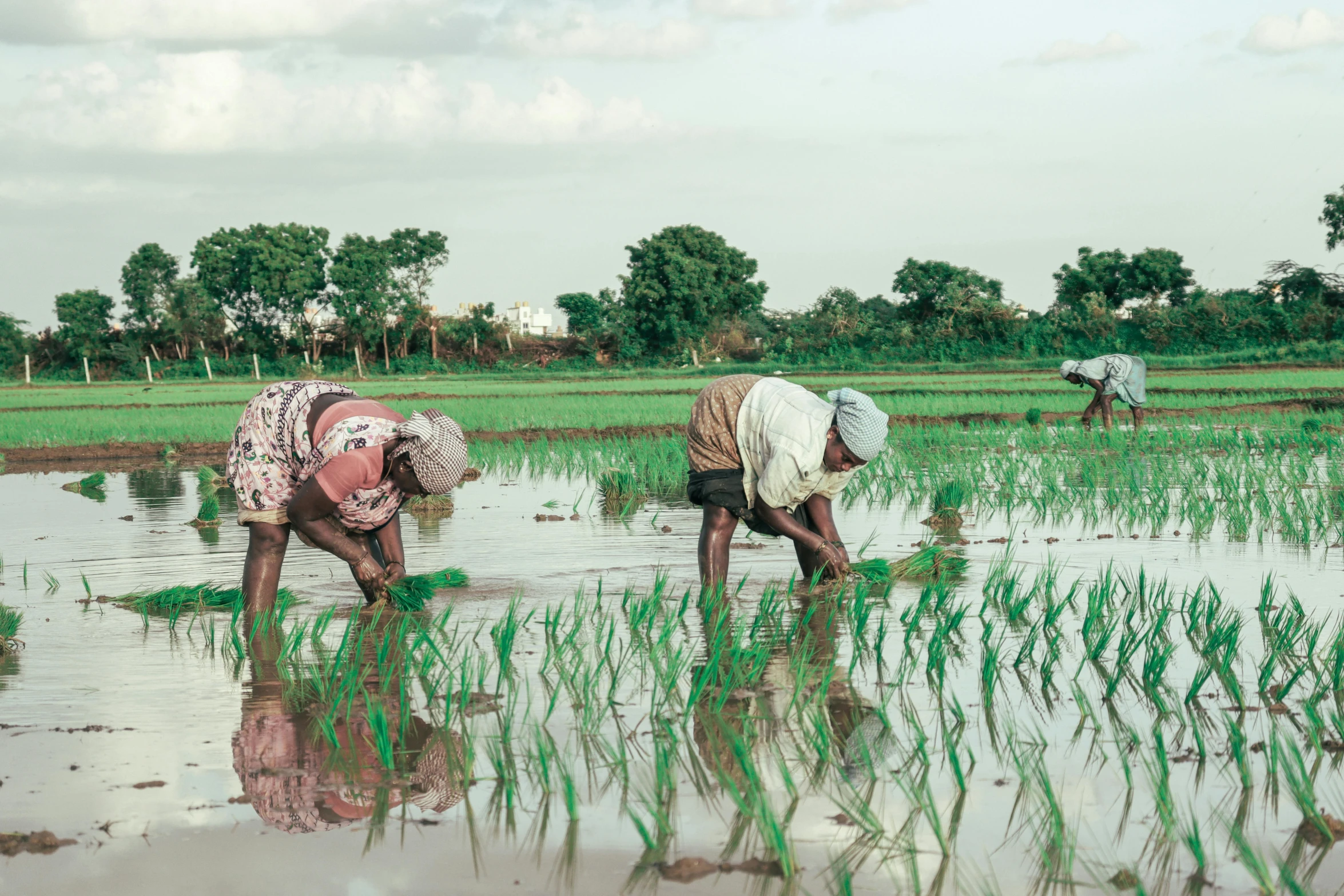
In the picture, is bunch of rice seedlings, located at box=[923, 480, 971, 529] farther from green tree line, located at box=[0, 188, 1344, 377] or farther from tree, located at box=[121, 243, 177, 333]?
tree, located at box=[121, 243, 177, 333]

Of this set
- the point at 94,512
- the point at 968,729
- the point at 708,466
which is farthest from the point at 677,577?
the point at 94,512

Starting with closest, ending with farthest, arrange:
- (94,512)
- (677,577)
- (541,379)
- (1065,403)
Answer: (677,577)
(94,512)
(1065,403)
(541,379)

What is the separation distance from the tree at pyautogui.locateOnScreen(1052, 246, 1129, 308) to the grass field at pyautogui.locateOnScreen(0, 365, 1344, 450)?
9.29 m

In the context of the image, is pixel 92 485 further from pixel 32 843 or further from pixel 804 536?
pixel 32 843

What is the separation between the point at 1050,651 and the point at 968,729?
70cm

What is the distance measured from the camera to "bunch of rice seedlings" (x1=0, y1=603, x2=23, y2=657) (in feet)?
12.3

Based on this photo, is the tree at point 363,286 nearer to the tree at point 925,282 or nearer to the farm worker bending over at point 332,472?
the tree at point 925,282

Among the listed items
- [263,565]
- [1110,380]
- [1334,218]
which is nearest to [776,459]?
[263,565]

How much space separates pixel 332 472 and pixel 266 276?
3959 cm

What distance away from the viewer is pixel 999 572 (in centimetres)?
453

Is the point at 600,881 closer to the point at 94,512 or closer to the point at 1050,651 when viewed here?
the point at 1050,651

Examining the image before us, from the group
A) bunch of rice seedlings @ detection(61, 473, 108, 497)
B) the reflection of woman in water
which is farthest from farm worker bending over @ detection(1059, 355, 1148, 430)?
the reflection of woman in water

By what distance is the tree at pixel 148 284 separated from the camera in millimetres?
42031

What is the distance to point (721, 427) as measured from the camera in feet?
14.5
